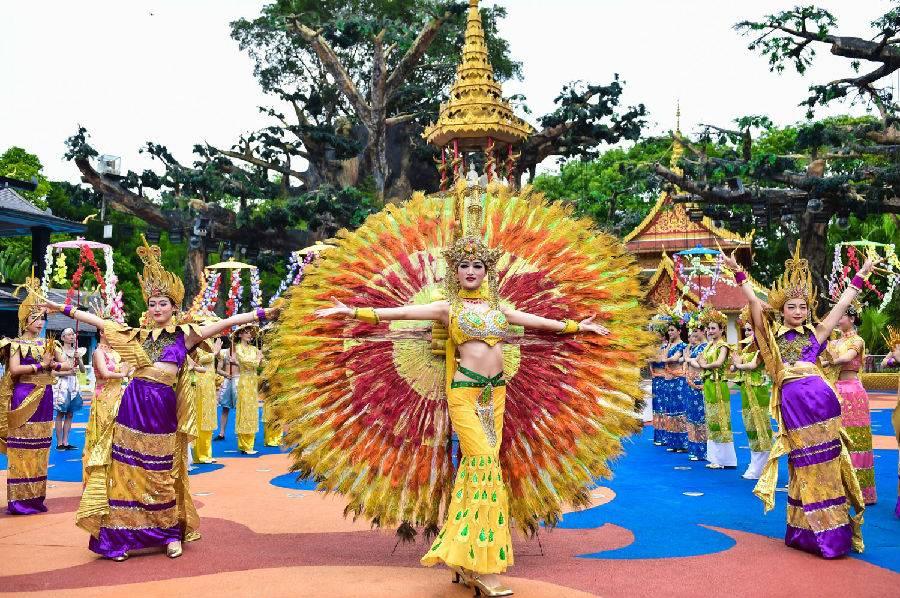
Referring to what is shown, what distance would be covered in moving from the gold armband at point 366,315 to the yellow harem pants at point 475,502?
1.97 ft

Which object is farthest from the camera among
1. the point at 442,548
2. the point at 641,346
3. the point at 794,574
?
the point at 641,346

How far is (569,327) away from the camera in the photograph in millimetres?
4918

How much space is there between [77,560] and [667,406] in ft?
26.3

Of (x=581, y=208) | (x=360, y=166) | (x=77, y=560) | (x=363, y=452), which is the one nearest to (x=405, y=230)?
(x=363, y=452)

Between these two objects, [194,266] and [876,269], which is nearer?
[876,269]

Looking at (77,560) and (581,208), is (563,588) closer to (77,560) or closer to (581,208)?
(77,560)

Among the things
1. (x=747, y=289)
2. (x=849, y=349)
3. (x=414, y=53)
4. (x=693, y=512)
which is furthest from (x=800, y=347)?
(x=414, y=53)

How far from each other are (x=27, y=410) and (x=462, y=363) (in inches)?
181

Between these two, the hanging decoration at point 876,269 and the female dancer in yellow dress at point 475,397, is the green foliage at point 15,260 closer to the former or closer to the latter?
the hanging decoration at point 876,269

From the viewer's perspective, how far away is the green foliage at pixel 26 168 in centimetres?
3438

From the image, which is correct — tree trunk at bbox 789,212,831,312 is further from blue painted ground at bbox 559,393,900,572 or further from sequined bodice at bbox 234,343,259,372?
sequined bodice at bbox 234,343,259,372

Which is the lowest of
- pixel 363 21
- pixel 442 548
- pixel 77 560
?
pixel 77 560

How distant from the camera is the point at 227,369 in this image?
1202 cm

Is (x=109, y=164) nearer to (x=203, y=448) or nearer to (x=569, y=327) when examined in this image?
(x=203, y=448)
